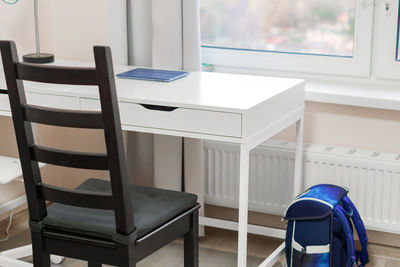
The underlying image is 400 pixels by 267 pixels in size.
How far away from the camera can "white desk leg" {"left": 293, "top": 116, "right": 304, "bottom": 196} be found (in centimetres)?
257

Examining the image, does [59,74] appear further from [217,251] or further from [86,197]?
[217,251]

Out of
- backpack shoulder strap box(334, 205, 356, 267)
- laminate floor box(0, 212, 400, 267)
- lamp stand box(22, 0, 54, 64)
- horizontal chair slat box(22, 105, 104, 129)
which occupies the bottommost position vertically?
laminate floor box(0, 212, 400, 267)

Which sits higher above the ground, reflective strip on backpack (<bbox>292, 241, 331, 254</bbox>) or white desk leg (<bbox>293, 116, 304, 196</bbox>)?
white desk leg (<bbox>293, 116, 304, 196</bbox>)

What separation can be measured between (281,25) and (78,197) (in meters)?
1.42

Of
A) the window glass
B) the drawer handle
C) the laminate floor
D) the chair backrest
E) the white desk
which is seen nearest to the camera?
the chair backrest

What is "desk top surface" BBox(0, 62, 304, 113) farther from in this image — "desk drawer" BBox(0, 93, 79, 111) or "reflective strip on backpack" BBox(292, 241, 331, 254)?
"reflective strip on backpack" BBox(292, 241, 331, 254)

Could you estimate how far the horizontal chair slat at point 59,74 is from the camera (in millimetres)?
1756

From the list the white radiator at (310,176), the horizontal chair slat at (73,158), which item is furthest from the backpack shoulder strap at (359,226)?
the horizontal chair slat at (73,158)

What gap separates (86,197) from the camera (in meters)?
1.85

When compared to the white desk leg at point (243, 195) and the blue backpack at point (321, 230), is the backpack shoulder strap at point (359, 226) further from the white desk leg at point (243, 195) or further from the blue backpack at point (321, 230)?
the white desk leg at point (243, 195)

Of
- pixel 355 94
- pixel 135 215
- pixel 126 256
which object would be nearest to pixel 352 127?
pixel 355 94

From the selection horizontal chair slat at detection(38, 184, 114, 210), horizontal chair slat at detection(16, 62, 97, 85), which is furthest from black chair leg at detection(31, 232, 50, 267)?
horizontal chair slat at detection(16, 62, 97, 85)

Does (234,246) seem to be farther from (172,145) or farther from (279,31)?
(279,31)

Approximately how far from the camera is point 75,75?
1.76 m
